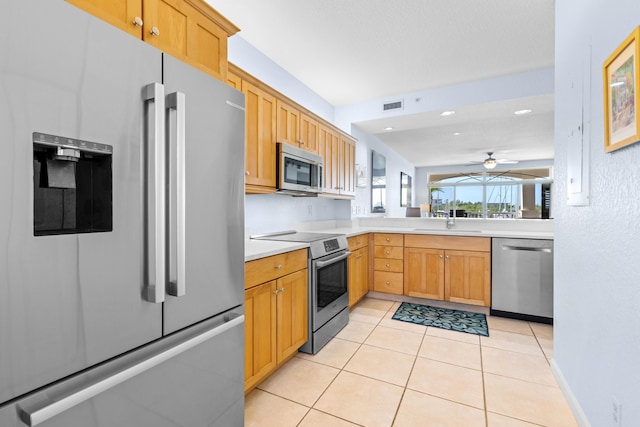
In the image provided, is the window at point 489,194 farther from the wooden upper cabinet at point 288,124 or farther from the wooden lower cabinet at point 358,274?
the wooden upper cabinet at point 288,124

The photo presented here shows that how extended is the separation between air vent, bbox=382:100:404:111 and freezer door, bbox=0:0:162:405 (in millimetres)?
3495

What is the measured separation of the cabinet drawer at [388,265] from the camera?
3.87 m

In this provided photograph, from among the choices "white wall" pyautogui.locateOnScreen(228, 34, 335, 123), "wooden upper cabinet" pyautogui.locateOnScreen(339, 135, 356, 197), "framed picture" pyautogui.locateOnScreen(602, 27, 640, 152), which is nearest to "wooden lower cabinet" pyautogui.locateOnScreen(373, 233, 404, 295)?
"wooden upper cabinet" pyautogui.locateOnScreen(339, 135, 356, 197)

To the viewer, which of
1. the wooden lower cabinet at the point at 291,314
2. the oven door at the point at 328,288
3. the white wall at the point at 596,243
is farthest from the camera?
the oven door at the point at 328,288

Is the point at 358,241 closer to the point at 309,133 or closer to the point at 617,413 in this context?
the point at 309,133

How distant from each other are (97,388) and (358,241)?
2.92 m

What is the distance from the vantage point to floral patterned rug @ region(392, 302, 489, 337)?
309cm

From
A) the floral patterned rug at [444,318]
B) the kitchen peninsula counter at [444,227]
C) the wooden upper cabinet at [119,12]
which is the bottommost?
the floral patterned rug at [444,318]

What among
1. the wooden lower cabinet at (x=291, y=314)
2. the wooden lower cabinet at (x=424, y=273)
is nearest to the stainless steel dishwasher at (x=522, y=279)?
the wooden lower cabinet at (x=424, y=273)

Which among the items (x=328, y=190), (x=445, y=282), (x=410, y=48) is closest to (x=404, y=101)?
(x=410, y=48)

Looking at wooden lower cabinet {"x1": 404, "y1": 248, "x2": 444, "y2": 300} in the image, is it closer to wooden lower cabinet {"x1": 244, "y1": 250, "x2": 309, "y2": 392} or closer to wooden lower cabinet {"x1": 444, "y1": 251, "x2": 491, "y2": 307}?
wooden lower cabinet {"x1": 444, "y1": 251, "x2": 491, "y2": 307}

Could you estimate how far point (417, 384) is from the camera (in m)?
2.10

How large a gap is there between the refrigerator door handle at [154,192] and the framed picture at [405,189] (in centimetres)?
776

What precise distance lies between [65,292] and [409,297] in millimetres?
3607
